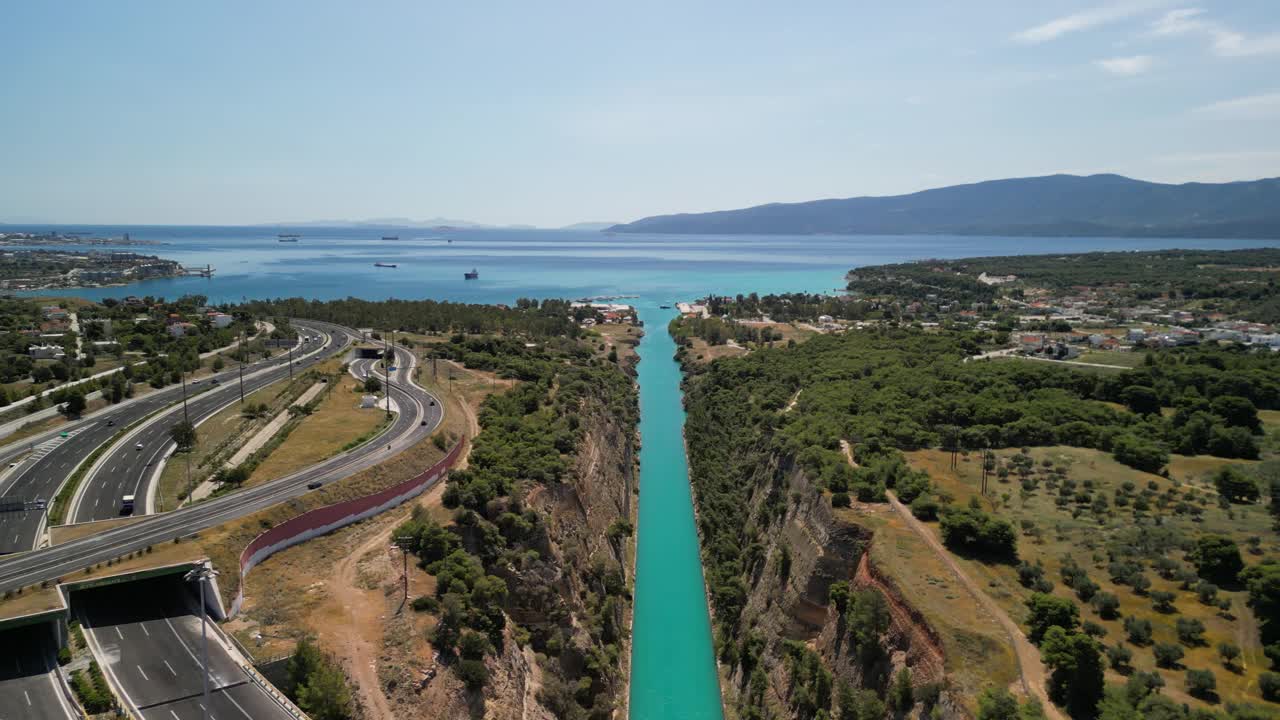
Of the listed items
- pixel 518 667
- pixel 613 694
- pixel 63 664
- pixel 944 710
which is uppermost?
pixel 63 664

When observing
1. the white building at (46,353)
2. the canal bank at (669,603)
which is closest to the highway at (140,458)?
the white building at (46,353)

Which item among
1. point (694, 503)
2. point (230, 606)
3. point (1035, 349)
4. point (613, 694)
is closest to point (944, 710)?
point (613, 694)

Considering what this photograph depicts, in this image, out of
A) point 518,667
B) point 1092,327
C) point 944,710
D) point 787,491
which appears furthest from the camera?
point 1092,327

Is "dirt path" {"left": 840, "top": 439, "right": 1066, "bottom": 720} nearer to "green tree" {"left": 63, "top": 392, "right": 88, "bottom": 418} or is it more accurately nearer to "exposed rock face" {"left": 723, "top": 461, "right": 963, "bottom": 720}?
"exposed rock face" {"left": 723, "top": 461, "right": 963, "bottom": 720}

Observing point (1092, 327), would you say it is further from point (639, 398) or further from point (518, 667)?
point (518, 667)

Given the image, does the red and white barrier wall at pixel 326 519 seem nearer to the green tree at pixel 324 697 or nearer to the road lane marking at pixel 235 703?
the road lane marking at pixel 235 703

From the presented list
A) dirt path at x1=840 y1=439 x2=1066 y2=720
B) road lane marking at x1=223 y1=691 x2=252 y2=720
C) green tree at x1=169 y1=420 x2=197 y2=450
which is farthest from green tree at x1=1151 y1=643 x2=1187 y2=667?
green tree at x1=169 y1=420 x2=197 y2=450
